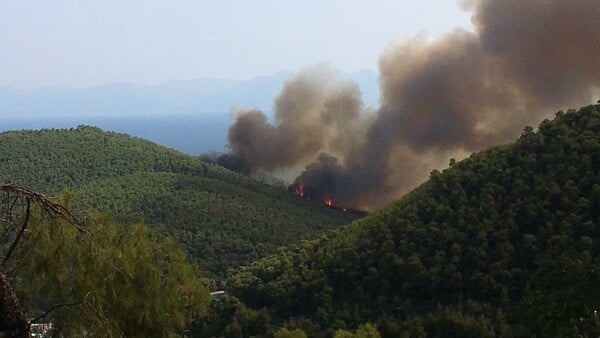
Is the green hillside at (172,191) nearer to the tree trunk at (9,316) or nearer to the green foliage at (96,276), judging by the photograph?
the green foliage at (96,276)

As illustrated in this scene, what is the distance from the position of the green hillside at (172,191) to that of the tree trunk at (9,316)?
29172 mm

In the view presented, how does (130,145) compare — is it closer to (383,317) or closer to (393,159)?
(393,159)

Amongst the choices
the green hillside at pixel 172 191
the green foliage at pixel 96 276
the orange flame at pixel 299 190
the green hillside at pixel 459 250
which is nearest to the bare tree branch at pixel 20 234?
the green foliage at pixel 96 276

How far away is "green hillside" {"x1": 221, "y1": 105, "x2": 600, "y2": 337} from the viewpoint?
62.5 feet

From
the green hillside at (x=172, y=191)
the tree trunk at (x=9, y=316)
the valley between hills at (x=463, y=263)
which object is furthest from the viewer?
the green hillside at (x=172, y=191)

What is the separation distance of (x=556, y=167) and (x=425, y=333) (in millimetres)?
8130

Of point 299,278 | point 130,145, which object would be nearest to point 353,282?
point 299,278

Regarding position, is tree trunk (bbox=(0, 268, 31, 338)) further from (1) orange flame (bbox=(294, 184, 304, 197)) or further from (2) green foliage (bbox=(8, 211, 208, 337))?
(1) orange flame (bbox=(294, 184, 304, 197))

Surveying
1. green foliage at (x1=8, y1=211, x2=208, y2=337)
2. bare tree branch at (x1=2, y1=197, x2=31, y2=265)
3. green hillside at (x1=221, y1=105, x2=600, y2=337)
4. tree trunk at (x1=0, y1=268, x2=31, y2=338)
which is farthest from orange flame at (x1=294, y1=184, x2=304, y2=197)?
tree trunk at (x1=0, y1=268, x2=31, y2=338)

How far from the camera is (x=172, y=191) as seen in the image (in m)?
45.2

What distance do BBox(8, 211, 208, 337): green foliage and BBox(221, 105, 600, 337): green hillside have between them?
13557 millimetres

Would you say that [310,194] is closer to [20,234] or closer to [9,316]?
[20,234]

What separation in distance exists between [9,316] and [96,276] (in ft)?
2.18

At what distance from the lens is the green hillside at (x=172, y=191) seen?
37.9 metres
